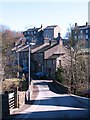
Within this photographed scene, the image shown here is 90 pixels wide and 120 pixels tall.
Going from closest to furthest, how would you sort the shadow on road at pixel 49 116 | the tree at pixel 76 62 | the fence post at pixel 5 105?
the shadow on road at pixel 49 116 < the fence post at pixel 5 105 < the tree at pixel 76 62

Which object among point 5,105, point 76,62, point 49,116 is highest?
point 76,62

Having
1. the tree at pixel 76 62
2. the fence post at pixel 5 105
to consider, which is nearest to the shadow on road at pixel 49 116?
the fence post at pixel 5 105

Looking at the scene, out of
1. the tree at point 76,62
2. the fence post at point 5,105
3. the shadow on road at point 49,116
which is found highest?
the tree at point 76,62

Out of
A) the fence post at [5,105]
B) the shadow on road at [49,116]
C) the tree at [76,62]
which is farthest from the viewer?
the tree at [76,62]

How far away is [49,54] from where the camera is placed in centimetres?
7556

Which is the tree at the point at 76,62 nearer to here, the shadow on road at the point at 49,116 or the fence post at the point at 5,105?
the shadow on road at the point at 49,116

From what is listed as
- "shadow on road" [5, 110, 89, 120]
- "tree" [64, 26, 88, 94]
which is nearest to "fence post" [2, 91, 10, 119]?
"shadow on road" [5, 110, 89, 120]

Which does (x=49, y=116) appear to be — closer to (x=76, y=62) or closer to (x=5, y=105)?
(x=5, y=105)

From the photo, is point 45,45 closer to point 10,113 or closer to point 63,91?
A: point 63,91

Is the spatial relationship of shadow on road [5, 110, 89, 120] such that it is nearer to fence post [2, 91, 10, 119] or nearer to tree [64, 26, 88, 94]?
fence post [2, 91, 10, 119]

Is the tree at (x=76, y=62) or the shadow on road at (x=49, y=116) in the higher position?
the tree at (x=76, y=62)

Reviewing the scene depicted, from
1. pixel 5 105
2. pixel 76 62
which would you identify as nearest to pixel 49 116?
pixel 5 105

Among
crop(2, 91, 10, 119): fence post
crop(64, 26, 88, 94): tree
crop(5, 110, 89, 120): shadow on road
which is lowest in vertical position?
crop(5, 110, 89, 120): shadow on road

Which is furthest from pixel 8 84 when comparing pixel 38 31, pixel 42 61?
pixel 38 31
